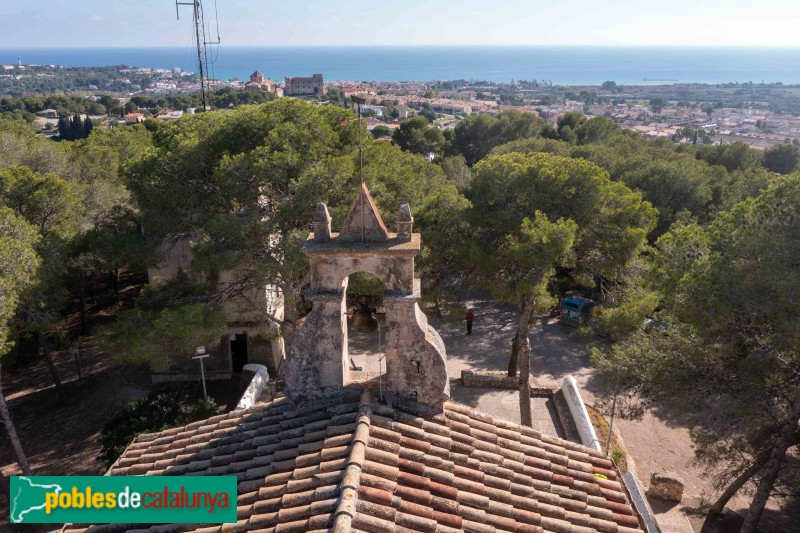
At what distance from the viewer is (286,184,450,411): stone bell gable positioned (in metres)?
5.63

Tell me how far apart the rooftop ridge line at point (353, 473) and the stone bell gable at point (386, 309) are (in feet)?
1.69

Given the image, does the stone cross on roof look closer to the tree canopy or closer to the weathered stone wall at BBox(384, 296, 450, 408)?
the weathered stone wall at BBox(384, 296, 450, 408)

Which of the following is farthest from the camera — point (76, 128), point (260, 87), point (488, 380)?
point (260, 87)

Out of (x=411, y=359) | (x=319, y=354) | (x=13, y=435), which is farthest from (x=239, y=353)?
(x=411, y=359)

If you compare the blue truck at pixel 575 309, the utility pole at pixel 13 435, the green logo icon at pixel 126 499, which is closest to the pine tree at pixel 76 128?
the utility pole at pixel 13 435

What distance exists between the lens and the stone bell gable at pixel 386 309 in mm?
5629

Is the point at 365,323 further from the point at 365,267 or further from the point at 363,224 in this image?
the point at 363,224

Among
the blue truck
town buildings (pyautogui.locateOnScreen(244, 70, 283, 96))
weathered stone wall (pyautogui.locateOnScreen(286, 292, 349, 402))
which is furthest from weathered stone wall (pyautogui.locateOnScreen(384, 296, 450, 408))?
town buildings (pyautogui.locateOnScreen(244, 70, 283, 96))

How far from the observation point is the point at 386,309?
19.0 feet

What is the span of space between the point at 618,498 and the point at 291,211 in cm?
861

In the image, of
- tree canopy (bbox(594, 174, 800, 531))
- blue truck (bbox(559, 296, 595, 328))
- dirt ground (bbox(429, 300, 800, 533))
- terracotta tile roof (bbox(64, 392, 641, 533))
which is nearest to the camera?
terracotta tile roof (bbox(64, 392, 641, 533))

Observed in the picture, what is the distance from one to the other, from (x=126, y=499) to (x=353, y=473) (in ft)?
8.38

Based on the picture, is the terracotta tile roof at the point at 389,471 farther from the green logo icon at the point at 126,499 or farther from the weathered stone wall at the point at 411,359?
the weathered stone wall at the point at 411,359

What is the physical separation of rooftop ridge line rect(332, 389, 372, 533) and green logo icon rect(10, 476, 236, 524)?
117 centimetres
